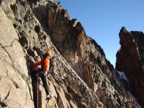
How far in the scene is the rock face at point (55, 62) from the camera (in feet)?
49.3

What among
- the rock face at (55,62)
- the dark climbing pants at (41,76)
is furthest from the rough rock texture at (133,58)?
the dark climbing pants at (41,76)

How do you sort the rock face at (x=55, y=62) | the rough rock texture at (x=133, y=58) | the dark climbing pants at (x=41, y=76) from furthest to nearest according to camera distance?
the rough rock texture at (x=133, y=58)
the dark climbing pants at (x=41, y=76)
the rock face at (x=55, y=62)

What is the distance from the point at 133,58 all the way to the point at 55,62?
36.2 meters

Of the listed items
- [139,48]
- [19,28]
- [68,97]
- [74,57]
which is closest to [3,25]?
[19,28]

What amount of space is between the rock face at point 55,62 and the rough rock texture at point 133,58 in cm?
1284

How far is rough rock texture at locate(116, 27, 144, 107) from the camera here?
2244 inches

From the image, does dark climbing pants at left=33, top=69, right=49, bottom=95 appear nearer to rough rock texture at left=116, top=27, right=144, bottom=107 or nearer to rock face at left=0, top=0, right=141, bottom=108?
rock face at left=0, top=0, right=141, bottom=108

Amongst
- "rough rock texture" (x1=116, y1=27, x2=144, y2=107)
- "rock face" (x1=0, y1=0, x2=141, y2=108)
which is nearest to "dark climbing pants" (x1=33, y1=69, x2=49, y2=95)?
"rock face" (x1=0, y1=0, x2=141, y2=108)

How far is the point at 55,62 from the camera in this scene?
92.3ft

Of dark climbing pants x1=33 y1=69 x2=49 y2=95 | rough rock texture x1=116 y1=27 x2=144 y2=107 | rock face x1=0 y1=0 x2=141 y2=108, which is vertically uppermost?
rough rock texture x1=116 y1=27 x2=144 y2=107

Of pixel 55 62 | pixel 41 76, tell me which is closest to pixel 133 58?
pixel 55 62

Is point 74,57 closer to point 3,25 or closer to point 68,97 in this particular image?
point 68,97

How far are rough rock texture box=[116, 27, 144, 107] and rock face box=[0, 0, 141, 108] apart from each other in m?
12.8

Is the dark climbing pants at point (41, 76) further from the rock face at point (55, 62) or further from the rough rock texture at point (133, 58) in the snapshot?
the rough rock texture at point (133, 58)
